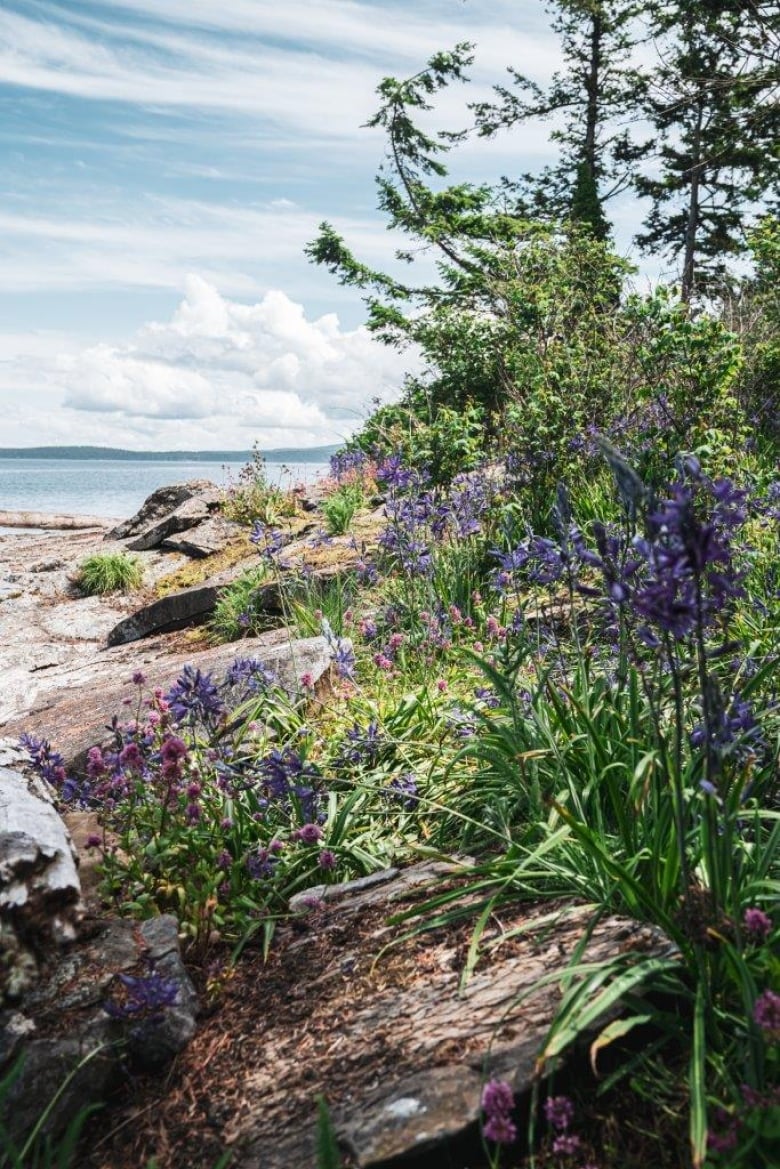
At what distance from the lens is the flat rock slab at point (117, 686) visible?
491 centimetres

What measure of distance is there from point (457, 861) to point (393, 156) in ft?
67.7

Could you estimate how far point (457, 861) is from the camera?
2732 mm

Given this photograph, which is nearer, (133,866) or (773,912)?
(773,912)

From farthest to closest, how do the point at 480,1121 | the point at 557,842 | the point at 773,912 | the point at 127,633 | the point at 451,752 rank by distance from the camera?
the point at 127,633 < the point at 451,752 < the point at 557,842 < the point at 773,912 < the point at 480,1121

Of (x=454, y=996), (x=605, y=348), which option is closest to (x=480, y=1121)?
(x=454, y=996)

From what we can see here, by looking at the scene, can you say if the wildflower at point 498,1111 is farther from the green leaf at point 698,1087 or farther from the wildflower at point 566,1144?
the green leaf at point 698,1087

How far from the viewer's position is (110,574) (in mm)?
10953

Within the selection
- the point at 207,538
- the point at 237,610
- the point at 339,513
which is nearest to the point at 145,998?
the point at 237,610

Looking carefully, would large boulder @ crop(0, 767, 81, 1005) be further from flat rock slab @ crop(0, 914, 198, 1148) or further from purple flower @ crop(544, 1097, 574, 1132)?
purple flower @ crop(544, 1097, 574, 1132)

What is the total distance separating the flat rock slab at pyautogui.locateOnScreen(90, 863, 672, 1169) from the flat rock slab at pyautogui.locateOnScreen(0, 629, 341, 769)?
2.29 meters

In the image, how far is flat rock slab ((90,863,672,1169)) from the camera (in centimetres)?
193

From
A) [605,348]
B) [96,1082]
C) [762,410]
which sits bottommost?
[96,1082]

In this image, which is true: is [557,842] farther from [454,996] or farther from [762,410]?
[762,410]

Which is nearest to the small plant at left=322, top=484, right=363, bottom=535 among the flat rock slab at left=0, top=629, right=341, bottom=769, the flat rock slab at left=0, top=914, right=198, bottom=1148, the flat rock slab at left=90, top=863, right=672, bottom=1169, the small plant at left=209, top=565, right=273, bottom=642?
the small plant at left=209, top=565, right=273, bottom=642
